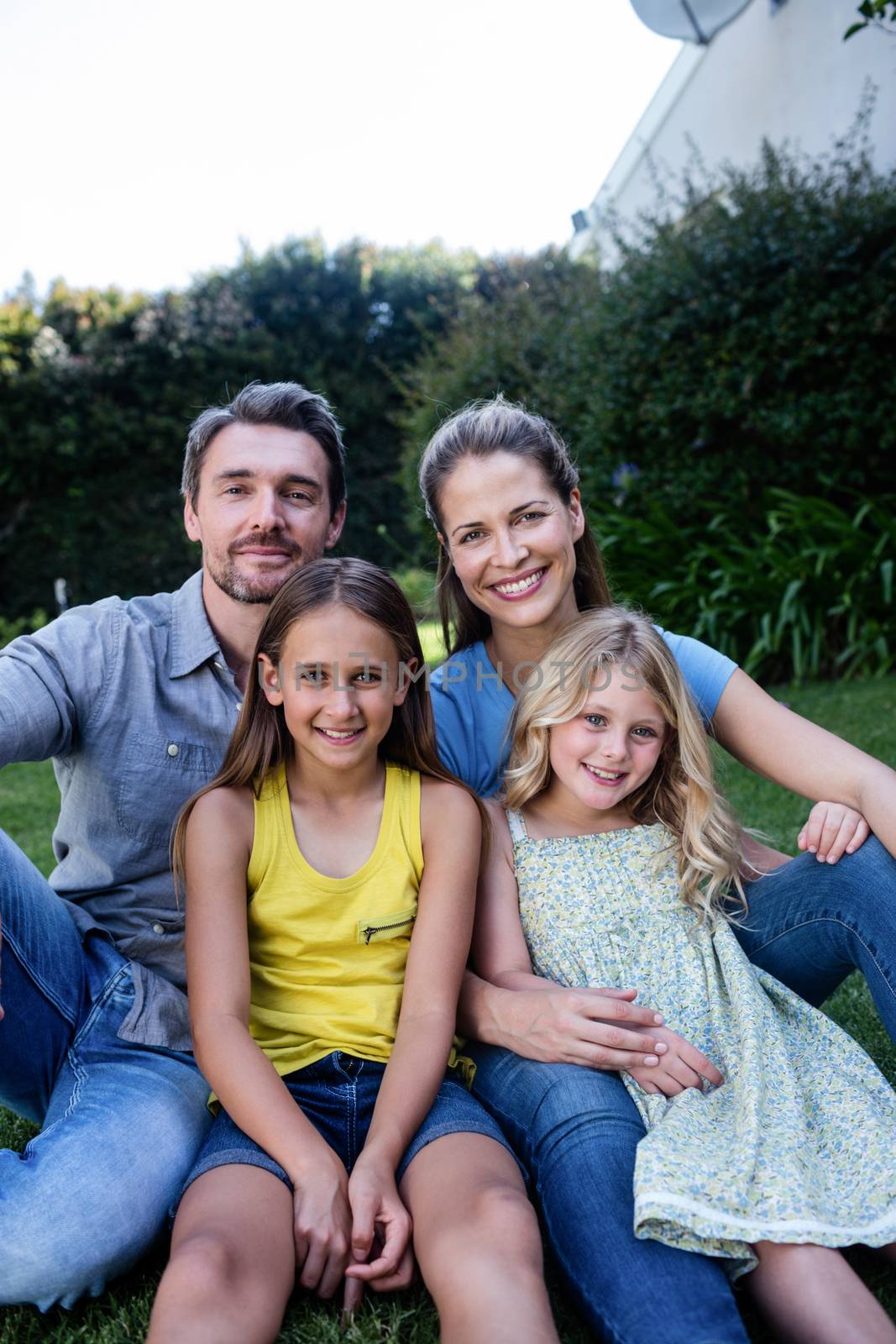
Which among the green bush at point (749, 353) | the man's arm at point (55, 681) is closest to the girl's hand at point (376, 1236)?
the man's arm at point (55, 681)

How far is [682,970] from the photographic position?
1984 mm

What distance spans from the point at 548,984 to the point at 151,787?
90 cm

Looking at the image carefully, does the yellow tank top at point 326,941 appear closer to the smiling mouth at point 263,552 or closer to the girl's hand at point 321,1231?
the girl's hand at point 321,1231

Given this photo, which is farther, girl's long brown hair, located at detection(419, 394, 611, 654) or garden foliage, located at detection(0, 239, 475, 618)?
garden foliage, located at detection(0, 239, 475, 618)

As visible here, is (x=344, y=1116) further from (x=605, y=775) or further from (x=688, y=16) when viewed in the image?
(x=688, y=16)

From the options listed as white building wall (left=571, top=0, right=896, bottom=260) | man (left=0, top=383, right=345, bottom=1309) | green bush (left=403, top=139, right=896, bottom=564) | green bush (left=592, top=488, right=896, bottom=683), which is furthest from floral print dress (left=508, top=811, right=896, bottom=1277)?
white building wall (left=571, top=0, right=896, bottom=260)

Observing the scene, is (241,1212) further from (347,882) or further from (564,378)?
(564,378)

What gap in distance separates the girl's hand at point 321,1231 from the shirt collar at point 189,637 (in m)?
1.09

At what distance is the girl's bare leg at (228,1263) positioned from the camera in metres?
1.35

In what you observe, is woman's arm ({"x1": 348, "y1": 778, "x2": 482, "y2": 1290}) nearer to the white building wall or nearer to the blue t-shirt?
the blue t-shirt

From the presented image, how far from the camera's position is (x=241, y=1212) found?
153 cm

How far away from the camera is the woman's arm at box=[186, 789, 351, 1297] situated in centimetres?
155

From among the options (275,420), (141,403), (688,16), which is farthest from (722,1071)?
(141,403)

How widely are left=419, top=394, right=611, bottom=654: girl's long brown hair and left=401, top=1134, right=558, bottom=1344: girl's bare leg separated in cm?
130
